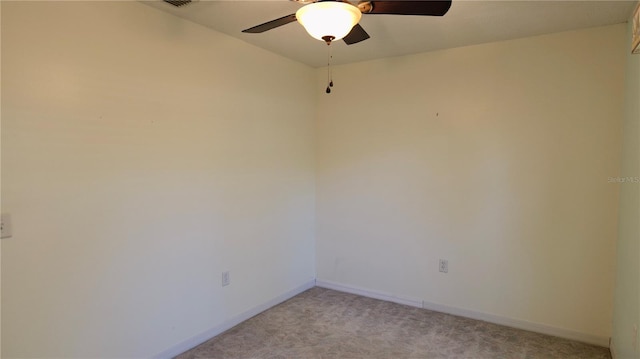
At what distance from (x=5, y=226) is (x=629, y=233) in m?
3.52

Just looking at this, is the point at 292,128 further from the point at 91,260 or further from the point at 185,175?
the point at 91,260

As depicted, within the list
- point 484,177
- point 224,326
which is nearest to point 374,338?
point 224,326

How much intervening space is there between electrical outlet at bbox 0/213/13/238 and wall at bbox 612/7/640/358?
3243 millimetres

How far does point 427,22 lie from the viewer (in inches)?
104

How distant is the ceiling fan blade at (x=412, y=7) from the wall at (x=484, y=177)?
1772 millimetres

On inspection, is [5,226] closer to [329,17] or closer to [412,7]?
[329,17]

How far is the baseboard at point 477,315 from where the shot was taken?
9.34ft

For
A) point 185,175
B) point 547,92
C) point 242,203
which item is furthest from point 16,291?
point 547,92

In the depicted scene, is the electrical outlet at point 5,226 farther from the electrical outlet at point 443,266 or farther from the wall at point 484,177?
the electrical outlet at point 443,266

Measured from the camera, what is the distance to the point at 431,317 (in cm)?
330

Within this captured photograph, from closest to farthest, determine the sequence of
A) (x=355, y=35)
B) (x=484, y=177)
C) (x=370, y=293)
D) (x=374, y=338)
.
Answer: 1. (x=355, y=35)
2. (x=374, y=338)
3. (x=484, y=177)
4. (x=370, y=293)

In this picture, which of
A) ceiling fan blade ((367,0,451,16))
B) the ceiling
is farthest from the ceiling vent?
ceiling fan blade ((367,0,451,16))

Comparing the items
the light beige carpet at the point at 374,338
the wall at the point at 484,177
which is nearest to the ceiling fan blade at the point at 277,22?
the wall at the point at 484,177

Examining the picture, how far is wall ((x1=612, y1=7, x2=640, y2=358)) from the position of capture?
2.00 m
